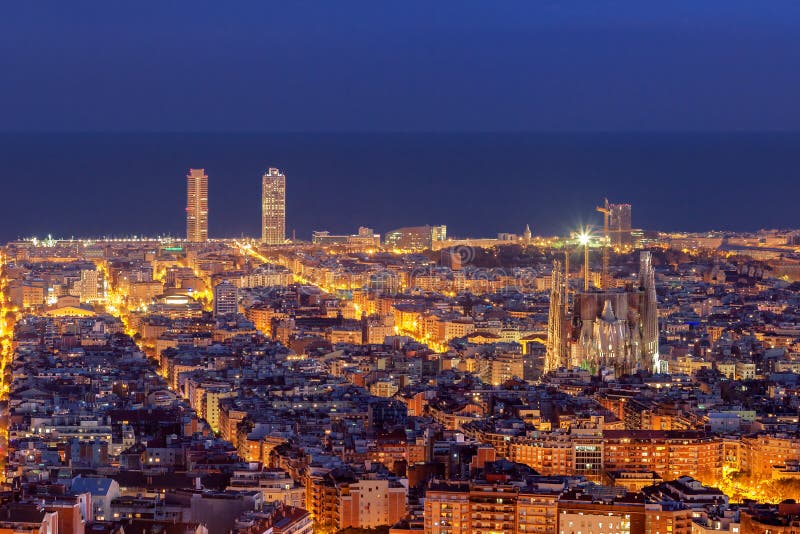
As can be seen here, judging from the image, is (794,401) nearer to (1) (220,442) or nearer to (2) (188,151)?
(1) (220,442)

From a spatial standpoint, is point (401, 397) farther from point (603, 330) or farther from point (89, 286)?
point (89, 286)

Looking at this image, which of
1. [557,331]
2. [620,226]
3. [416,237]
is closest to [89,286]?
[620,226]

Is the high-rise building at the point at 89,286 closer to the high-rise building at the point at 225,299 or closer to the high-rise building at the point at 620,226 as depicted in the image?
the high-rise building at the point at 225,299

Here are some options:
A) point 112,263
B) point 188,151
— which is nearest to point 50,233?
point 112,263

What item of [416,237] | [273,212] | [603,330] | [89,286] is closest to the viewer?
[603,330]

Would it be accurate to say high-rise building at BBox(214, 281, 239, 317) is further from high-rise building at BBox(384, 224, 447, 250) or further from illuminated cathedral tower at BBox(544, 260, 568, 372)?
high-rise building at BBox(384, 224, 447, 250)

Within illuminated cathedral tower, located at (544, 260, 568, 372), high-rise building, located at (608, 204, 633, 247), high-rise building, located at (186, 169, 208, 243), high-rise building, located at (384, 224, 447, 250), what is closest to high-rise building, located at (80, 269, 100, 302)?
high-rise building, located at (186, 169, 208, 243)
